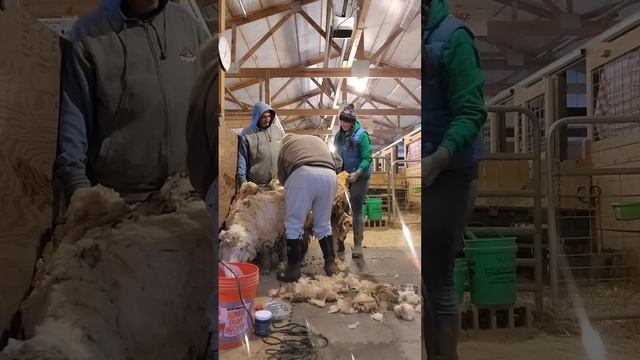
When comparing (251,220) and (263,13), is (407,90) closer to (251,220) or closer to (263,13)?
(263,13)

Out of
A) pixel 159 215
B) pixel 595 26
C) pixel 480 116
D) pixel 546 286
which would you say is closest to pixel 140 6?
pixel 159 215

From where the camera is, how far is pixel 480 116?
0.67 meters

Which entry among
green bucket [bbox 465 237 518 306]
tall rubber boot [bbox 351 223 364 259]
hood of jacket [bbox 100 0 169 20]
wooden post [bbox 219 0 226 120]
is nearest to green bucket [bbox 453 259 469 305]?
green bucket [bbox 465 237 518 306]

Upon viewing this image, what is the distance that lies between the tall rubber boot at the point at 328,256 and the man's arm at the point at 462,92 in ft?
1.20

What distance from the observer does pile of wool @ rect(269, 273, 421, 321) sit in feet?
2.56

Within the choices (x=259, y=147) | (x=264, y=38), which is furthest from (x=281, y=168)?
(x=264, y=38)

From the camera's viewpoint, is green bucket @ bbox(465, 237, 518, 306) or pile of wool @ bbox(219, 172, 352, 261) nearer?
pile of wool @ bbox(219, 172, 352, 261)

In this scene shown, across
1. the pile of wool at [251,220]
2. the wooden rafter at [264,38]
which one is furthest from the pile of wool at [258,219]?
the wooden rafter at [264,38]

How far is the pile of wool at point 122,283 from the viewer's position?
577 mm

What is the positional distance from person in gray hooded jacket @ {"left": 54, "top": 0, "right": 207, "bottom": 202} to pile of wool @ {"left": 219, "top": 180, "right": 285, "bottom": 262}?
0.60ft

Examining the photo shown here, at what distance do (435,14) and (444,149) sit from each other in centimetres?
30

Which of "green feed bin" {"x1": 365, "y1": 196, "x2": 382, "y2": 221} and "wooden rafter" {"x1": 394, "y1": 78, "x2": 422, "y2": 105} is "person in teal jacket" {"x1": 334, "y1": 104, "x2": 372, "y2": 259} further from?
"wooden rafter" {"x1": 394, "y1": 78, "x2": 422, "y2": 105}

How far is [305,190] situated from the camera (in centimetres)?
82

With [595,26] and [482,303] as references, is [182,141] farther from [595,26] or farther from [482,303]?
[595,26]
